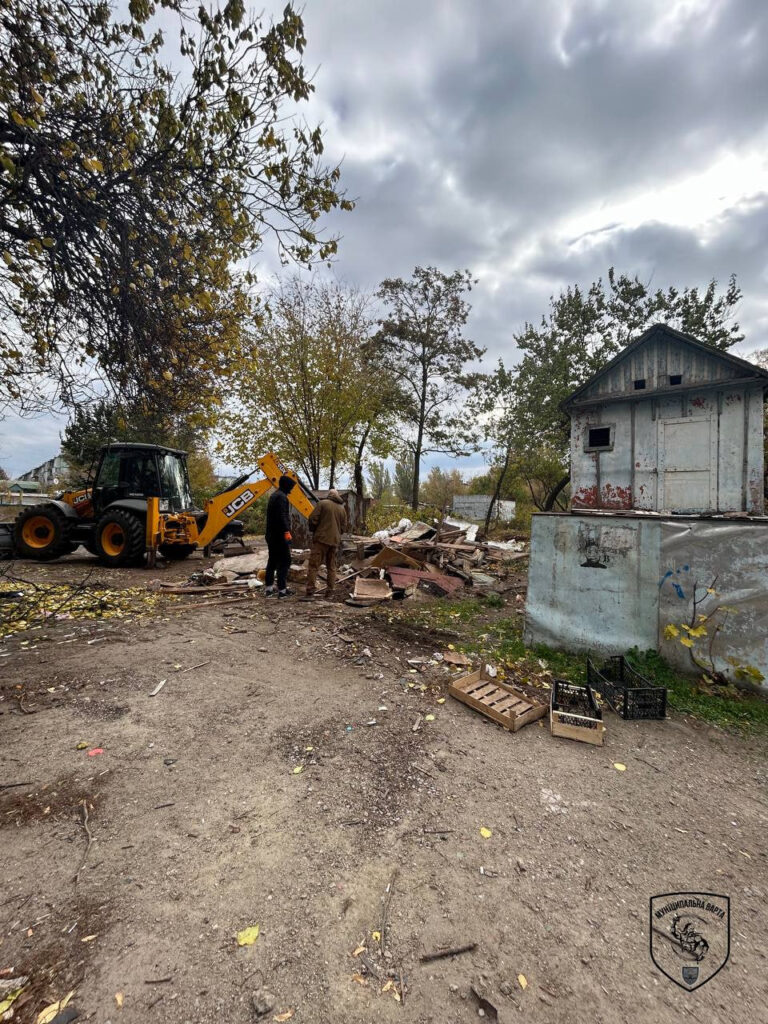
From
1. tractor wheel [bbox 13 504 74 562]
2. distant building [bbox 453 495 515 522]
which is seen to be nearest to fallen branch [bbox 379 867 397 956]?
tractor wheel [bbox 13 504 74 562]

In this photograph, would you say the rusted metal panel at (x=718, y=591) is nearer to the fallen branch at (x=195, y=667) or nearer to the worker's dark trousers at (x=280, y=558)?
the fallen branch at (x=195, y=667)

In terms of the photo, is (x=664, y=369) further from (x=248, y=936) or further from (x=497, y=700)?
(x=248, y=936)

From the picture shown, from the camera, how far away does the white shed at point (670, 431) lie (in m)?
8.41

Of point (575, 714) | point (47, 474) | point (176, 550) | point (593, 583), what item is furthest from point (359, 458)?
point (47, 474)

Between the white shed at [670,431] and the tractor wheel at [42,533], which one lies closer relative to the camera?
the white shed at [670,431]

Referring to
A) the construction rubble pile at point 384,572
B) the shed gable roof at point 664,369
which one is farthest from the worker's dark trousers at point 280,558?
the shed gable roof at point 664,369

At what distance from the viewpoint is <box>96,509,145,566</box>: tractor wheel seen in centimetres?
922

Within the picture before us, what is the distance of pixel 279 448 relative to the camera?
16953 millimetres

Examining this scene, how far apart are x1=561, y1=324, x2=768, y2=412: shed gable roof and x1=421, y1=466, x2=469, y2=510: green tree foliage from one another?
27.7 meters

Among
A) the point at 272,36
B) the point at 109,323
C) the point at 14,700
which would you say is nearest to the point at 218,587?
the point at 14,700

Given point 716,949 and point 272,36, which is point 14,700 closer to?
point 716,949

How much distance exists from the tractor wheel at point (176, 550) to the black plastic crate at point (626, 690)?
29.9 ft

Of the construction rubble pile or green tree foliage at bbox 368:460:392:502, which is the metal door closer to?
the construction rubble pile

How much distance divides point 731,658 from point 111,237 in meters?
7.52
